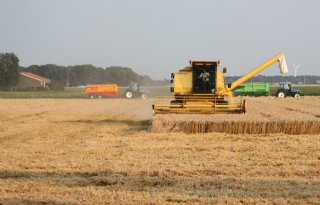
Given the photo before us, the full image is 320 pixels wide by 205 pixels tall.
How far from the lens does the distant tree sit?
101750 mm

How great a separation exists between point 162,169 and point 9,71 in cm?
9738

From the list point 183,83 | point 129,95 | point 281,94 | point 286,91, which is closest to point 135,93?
point 129,95

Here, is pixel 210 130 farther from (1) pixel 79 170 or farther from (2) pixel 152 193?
(2) pixel 152 193

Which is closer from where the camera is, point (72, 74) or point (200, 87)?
point (200, 87)

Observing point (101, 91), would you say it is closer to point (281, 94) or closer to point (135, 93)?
point (135, 93)

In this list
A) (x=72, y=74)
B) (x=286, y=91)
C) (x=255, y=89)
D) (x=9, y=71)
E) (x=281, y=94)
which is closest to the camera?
(x=281, y=94)

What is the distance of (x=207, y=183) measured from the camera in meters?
8.75

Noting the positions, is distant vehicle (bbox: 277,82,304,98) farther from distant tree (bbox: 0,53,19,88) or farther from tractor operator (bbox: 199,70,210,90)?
distant tree (bbox: 0,53,19,88)

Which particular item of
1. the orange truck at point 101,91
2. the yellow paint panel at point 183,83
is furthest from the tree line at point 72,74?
the yellow paint panel at point 183,83

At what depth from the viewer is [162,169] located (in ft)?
32.7

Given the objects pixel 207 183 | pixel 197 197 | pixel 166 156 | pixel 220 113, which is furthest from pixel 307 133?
pixel 197 197

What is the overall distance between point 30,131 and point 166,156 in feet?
26.9

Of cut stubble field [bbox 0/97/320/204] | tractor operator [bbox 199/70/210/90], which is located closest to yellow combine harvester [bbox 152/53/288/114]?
tractor operator [bbox 199/70/210/90]

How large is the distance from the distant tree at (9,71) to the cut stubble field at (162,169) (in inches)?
3522
